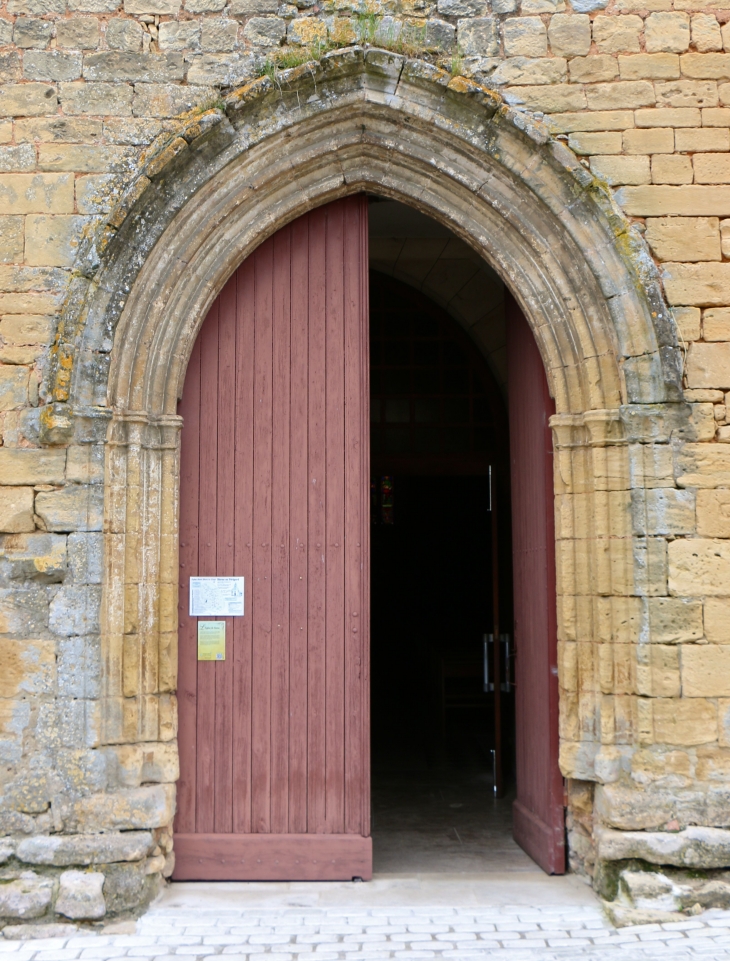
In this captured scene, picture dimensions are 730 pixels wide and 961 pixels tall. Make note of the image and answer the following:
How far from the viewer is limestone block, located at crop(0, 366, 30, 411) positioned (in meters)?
3.99

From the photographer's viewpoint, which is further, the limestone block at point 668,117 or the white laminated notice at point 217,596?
the white laminated notice at point 217,596

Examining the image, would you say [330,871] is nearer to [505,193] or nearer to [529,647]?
[529,647]

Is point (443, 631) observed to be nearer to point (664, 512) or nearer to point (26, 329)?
point (664, 512)

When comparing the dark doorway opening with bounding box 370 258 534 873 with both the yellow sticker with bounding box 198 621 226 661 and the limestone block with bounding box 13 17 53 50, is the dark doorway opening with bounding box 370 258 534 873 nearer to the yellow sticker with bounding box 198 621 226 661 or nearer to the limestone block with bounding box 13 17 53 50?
the yellow sticker with bounding box 198 621 226 661

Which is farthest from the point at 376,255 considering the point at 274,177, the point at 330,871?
the point at 330,871

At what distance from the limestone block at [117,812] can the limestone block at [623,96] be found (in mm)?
3779

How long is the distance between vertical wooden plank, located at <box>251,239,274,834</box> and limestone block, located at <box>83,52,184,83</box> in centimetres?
90

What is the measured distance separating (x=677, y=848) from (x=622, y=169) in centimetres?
306

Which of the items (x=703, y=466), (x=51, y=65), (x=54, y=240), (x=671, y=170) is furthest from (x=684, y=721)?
(x=51, y=65)

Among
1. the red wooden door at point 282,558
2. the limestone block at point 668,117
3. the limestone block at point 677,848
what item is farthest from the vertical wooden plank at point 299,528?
the limestone block at point 668,117

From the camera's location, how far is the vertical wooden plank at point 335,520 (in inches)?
165

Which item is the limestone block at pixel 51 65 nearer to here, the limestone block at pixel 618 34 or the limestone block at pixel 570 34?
the limestone block at pixel 570 34

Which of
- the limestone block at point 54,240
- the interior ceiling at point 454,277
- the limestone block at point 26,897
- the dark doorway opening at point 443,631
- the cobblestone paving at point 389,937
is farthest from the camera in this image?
the interior ceiling at point 454,277

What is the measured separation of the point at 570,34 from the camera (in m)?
4.18
